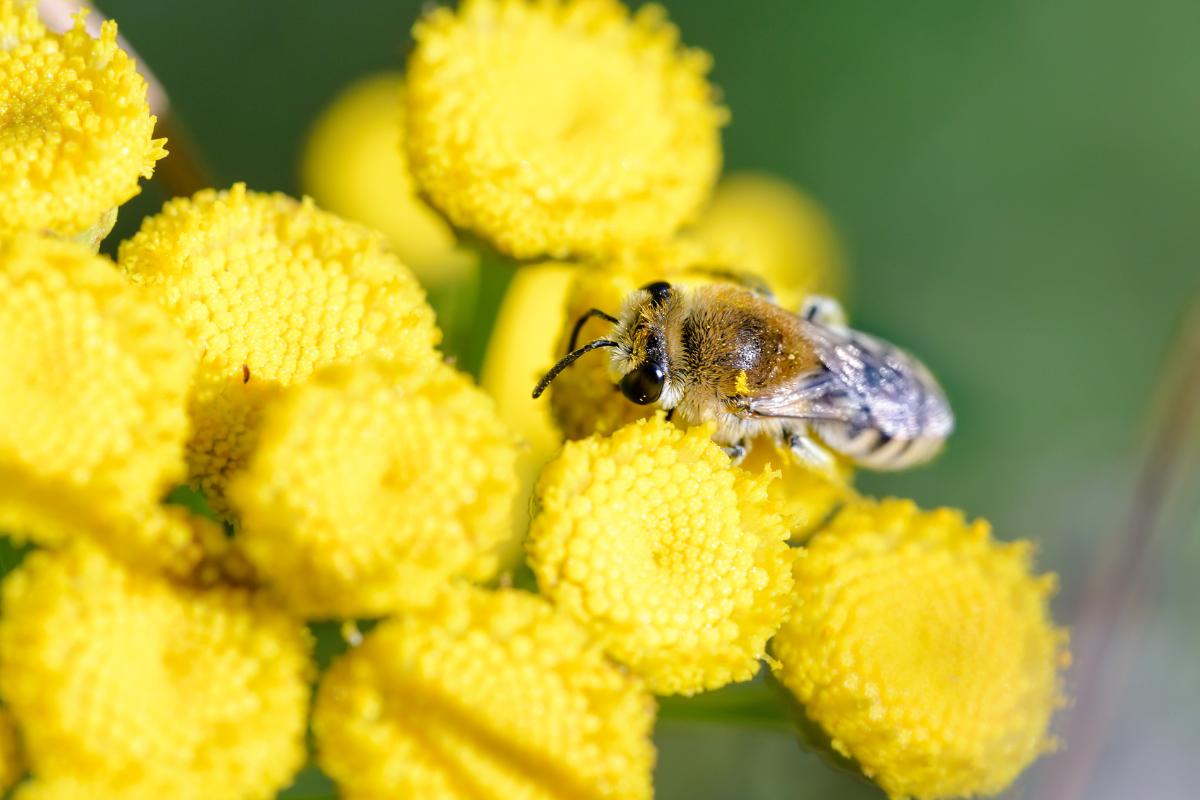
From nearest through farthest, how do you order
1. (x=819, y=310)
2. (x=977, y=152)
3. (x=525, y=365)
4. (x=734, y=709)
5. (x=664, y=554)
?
(x=664, y=554) < (x=734, y=709) < (x=819, y=310) < (x=525, y=365) < (x=977, y=152)

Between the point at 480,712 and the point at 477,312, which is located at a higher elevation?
the point at 477,312

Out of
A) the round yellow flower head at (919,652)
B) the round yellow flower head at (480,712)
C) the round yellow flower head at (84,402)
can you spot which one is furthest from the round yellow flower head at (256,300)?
the round yellow flower head at (919,652)

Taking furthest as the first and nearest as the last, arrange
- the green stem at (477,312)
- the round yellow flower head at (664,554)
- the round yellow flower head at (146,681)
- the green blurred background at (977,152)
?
the green blurred background at (977,152)
the green stem at (477,312)
the round yellow flower head at (664,554)
the round yellow flower head at (146,681)

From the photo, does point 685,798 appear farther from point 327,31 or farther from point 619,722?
point 327,31

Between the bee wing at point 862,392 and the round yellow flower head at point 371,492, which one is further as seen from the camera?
the bee wing at point 862,392

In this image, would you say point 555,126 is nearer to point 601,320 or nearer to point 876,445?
point 601,320

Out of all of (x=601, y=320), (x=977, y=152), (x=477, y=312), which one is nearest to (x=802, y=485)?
(x=601, y=320)

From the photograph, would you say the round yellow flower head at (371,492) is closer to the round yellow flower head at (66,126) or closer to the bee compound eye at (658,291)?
the round yellow flower head at (66,126)
